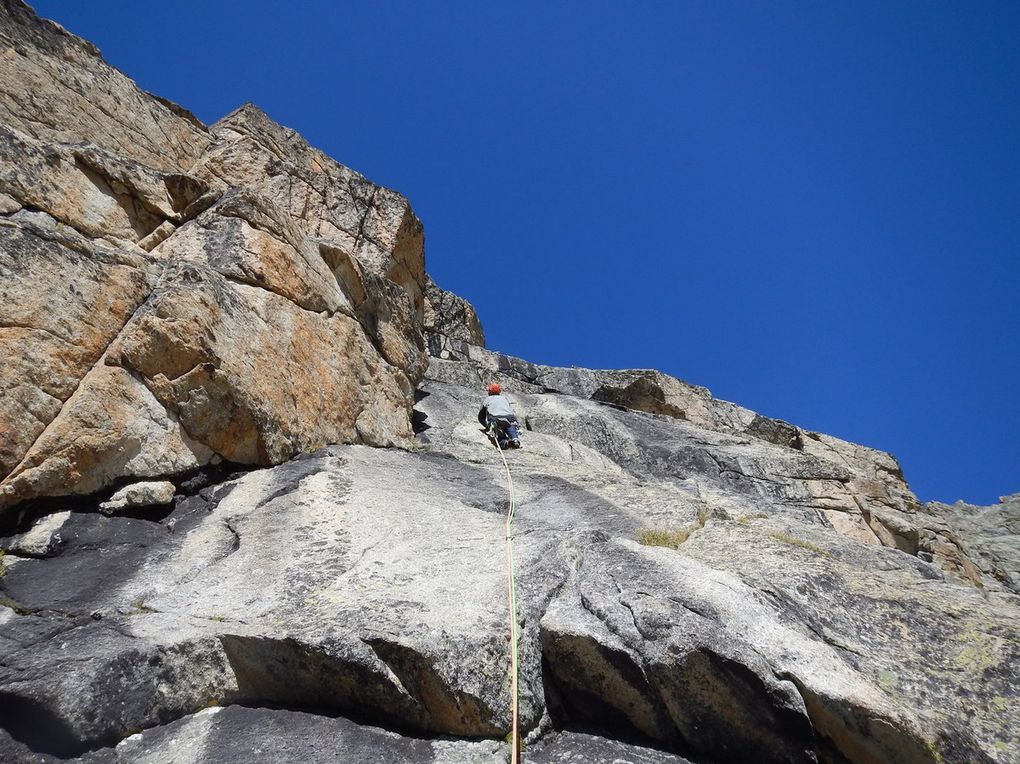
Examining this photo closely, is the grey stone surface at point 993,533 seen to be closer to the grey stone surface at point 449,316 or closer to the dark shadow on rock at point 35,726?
the grey stone surface at point 449,316

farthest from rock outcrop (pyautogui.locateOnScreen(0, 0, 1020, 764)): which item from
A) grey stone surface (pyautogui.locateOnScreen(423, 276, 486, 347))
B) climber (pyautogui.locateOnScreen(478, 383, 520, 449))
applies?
grey stone surface (pyautogui.locateOnScreen(423, 276, 486, 347))

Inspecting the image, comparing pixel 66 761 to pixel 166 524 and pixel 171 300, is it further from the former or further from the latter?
pixel 171 300

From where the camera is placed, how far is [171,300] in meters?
8.29

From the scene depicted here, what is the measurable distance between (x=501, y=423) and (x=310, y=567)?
859cm

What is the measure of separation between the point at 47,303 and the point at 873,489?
66.6 ft

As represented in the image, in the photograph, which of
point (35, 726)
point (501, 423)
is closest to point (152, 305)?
point (35, 726)

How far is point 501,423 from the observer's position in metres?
14.8

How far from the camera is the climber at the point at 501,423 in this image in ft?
47.7

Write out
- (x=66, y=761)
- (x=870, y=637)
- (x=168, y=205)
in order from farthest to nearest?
(x=168, y=205)
(x=870, y=637)
(x=66, y=761)

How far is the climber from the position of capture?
47.7 ft

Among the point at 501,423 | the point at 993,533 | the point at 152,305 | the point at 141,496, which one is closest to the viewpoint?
the point at 141,496

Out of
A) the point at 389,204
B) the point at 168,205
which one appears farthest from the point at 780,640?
the point at 389,204

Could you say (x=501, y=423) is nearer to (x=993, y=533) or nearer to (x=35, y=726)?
(x=35, y=726)

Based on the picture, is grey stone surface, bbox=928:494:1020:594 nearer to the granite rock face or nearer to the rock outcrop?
the rock outcrop
